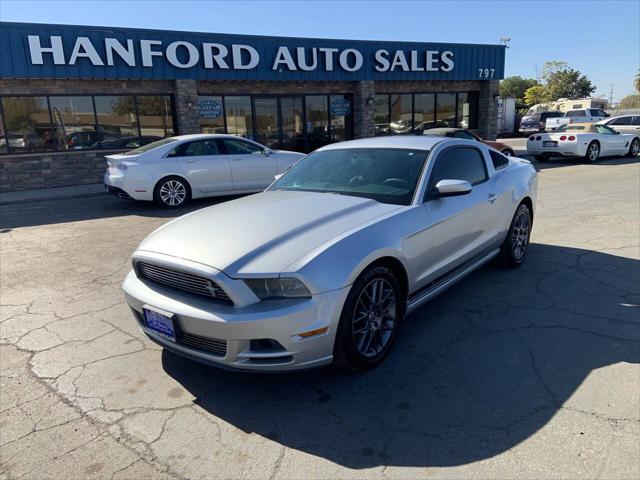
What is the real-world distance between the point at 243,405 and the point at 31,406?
4.62 ft

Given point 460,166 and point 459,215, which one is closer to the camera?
point 459,215

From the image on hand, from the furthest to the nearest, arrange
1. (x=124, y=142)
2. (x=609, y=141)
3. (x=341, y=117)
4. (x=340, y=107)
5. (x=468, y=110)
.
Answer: (x=468, y=110) → (x=341, y=117) → (x=340, y=107) → (x=609, y=141) → (x=124, y=142)

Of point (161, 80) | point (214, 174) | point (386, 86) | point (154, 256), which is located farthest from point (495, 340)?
point (386, 86)

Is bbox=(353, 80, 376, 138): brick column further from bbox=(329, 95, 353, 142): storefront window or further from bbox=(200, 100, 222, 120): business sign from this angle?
bbox=(200, 100, 222, 120): business sign

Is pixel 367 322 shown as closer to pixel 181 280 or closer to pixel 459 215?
pixel 181 280

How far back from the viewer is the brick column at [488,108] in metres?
21.8

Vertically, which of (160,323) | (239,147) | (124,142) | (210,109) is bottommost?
(160,323)

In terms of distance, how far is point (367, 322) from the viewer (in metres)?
3.25

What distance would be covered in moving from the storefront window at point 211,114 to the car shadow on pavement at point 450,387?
13573mm

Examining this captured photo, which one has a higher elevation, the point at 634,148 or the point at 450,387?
the point at 634,148

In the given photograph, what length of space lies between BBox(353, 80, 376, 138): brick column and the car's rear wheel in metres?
7.96

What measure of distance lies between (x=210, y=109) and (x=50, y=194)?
5.94m

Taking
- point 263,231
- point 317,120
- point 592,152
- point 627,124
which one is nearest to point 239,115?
point 317,120

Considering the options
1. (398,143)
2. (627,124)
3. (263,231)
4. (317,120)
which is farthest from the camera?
(627,124)
